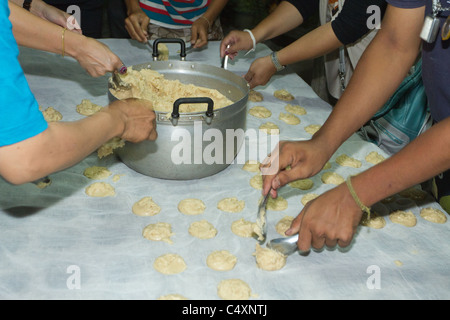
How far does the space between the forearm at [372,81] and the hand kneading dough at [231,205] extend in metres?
0.40

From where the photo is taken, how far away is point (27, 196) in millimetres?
1725

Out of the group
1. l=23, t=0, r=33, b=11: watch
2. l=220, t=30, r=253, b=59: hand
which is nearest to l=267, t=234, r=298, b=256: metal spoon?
l=220, t=30, r=253, b=59: hand

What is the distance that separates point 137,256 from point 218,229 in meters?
0.32

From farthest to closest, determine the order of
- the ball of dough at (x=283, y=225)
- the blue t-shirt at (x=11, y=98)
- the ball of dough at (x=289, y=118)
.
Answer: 1. the ball of dough at (x=289, y=118)
2. the ball of dough at (x=283, y=225)
3. the blue t-shirt at (x=11, y=98)

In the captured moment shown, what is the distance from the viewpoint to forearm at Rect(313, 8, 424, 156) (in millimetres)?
1702

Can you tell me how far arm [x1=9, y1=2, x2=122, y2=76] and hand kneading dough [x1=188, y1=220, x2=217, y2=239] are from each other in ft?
2.79

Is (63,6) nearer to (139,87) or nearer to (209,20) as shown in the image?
(209,20)

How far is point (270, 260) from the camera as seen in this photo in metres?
1.45

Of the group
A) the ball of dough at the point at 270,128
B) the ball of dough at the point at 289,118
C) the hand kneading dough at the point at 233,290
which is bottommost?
the hand kneading dough at the point at 233,290

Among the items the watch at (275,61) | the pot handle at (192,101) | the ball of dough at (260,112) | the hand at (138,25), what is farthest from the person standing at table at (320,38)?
the pot handle at (192,101)

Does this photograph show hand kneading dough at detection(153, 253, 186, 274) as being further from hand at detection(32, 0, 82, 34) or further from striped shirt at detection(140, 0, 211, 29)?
striped shirt at detection(140, 0, 211, 29)

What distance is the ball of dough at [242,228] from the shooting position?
161 centimetres

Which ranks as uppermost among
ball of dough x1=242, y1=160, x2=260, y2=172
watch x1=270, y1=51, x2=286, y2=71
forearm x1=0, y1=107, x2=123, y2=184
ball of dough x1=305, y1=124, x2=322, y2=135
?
forearm x1=0, y1=107, x2=123, y2=184

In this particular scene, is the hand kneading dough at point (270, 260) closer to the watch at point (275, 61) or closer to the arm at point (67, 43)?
the arm at point (67, 43)
